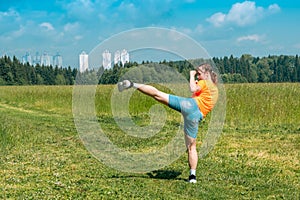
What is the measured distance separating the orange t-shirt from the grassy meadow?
3.89ft

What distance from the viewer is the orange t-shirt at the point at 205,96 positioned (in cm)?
723

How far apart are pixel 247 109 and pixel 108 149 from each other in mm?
9156

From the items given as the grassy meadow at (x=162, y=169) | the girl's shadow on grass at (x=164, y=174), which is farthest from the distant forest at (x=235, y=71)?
the girl's shadow on grass at (x=164, y=174)

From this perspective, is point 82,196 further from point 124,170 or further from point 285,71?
point 285,71

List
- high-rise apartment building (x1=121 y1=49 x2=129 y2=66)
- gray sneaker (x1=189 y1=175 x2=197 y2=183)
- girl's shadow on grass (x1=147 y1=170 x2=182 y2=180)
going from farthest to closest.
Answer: girl's shadow on grass (x1=147 y1=170 x2=182 y2=180)
high-rise apartment building (x1=121 y1=49 x2=129 y2=66)
gray sneaker (x1=189 y1=175 x2=197 y2=183)

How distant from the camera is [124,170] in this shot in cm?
862

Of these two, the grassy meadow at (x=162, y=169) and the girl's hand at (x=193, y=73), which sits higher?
the girl's hand at (x=193, y=73)

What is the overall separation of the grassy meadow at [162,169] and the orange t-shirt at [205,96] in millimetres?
1185

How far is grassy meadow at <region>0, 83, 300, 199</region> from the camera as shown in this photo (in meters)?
6.75

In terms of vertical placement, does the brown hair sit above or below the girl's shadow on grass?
above

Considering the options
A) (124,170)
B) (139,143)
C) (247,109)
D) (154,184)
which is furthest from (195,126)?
(247,109)

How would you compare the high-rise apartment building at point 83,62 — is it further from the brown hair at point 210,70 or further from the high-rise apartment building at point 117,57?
the brown hair at point 210,70

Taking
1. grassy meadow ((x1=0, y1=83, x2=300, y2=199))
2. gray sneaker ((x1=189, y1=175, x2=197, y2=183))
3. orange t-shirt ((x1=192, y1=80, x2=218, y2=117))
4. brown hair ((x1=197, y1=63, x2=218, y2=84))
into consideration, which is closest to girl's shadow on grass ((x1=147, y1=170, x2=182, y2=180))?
grassy meadow ((x1=0, y1=83, x2=300, y2=199))

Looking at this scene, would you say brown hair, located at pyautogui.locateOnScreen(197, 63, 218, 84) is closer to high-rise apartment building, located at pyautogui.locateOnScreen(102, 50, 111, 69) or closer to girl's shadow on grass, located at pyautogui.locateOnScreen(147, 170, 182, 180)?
high-rise apartment building, located at pyautogui.locateOnScreen(102, 50, 111, 69)
